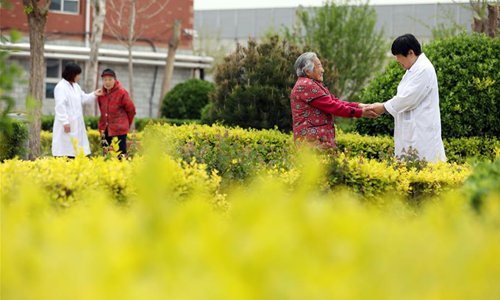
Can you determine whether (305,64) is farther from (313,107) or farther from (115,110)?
(115,110)

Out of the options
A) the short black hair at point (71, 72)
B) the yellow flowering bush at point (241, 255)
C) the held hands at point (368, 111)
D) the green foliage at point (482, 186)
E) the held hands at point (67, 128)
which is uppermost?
the short black hair at point (71, 72)

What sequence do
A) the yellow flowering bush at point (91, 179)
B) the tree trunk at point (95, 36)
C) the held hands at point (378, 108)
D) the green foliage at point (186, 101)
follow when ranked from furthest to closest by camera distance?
1. the green foliage at point (186, 101)
2. the tree trunk at point (95, 36)
3. the held hands at point (378, 108)
4. the yellow flowering bush at point (91, 179)

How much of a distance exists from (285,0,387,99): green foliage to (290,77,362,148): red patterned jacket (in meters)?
12.2

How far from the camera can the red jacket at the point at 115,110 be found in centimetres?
1084

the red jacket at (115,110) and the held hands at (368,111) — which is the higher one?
the held hands at (368,111)

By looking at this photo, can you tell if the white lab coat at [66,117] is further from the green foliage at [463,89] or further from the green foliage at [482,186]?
the green foliage at [482,186]

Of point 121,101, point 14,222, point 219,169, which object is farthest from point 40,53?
point 14,222

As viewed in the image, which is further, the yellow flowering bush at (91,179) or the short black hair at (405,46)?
the short black hair at (405,46)

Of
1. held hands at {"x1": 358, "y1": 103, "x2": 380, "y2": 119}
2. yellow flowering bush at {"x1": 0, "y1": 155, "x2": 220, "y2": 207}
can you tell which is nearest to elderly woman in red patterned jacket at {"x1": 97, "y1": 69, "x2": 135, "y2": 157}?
held hands at {"x1": 358, "y1": 103, "x2": 380, "y2": 119}

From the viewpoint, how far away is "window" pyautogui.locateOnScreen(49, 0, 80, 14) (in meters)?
28.9

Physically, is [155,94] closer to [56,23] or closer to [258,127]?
[56,23]

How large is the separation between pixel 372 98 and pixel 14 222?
385 inches

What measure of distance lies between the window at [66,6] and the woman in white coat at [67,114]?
62.3 feet

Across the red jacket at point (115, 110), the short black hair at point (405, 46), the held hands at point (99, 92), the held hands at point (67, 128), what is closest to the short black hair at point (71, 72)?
the held hands at point (99, 92)
